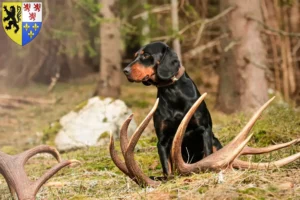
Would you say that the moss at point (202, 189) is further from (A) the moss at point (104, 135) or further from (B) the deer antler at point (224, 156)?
(A) the moss at point (104, 135)

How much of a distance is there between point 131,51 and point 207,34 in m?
3.72

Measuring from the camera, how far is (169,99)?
4742 millimetres

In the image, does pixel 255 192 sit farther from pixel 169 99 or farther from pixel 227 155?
pixel 169 99

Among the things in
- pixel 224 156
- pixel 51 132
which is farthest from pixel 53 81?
pixel 224 156

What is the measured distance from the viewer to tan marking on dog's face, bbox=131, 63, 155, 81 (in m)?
4.59

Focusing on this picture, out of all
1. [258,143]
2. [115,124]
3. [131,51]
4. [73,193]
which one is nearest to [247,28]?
[115,124]

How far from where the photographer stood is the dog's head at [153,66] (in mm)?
4613

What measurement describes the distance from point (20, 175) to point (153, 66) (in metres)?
1.24

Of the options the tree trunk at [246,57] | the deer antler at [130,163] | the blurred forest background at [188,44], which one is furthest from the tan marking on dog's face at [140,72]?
the tree trunk at [246,57]

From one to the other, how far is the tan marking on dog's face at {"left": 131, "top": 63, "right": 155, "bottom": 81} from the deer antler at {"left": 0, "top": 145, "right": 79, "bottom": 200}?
745 millimetres

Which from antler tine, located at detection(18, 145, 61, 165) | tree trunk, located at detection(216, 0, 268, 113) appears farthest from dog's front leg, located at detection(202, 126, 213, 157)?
tree trunk, located at detection(216, 0, 268, 113)

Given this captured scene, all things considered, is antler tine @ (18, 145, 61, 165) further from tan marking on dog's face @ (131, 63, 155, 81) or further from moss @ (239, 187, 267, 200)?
moss @ (239, 187, 267, 200)

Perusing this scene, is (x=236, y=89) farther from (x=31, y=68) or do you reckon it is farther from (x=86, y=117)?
(x=31, y=68)

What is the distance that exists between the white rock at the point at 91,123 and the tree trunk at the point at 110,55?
3.63 m
